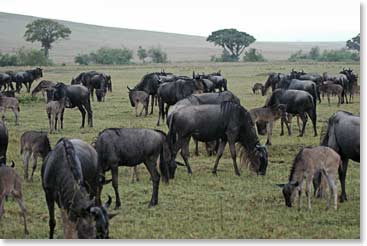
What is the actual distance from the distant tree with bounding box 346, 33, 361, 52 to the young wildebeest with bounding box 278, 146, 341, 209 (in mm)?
1209

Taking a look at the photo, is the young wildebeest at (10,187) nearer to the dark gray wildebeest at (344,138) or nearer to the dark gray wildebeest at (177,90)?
the dark gray wildebeest at (344,138)

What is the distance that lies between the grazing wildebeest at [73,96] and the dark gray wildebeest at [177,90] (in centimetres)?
186

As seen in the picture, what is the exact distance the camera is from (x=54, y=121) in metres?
10.4

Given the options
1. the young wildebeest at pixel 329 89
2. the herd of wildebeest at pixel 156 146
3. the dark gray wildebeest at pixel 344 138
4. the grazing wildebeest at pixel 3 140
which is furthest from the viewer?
the young wildebeest at pixel 329 89

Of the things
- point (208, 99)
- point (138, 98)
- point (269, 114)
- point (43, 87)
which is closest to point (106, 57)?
point (208, 99)

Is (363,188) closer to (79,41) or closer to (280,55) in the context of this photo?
(280,55)

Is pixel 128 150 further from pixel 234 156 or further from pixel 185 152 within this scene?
pixel 234 156

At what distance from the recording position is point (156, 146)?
316 inches

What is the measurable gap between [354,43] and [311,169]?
60.6 inches

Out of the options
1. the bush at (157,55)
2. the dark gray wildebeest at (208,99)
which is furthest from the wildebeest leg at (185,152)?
the bush at (157,55)

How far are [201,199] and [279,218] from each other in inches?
48.0

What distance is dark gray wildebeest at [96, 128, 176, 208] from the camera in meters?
7.95

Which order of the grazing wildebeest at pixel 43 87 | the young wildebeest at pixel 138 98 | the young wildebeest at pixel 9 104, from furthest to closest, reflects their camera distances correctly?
the young wildebeest at pixel 138 98
the grazing wildebeest at pixel 43 87
the young wildebeest at pixel 9 104

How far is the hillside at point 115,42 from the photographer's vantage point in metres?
7.66
